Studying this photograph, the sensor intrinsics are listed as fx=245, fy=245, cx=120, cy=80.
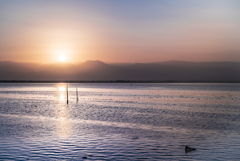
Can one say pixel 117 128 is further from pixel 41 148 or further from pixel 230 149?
pixel 230 149

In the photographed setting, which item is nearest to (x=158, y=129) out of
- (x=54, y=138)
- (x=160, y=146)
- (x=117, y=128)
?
(x=117, y=128)

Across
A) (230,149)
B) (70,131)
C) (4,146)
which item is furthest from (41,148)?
(230,149)

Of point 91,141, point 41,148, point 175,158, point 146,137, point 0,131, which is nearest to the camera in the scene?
point 175,158

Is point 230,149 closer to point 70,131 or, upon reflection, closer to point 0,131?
point 70,131

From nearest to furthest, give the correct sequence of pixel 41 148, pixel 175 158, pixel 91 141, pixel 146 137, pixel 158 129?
pixel 175 158
pixel 41 148
pixel 91 141
pixel 146 137
pixel 158 129

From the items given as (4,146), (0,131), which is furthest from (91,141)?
(0,131)

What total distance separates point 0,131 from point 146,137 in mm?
15554

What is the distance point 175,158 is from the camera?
17.2 meters

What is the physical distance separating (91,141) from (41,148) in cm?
445

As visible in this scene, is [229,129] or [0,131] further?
[229,129]

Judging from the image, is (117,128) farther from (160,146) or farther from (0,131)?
(0,131)

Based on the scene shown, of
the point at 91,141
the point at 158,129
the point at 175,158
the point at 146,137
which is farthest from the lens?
the point at 158,129

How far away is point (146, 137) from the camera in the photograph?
23781mm

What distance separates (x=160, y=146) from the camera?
802 inches
